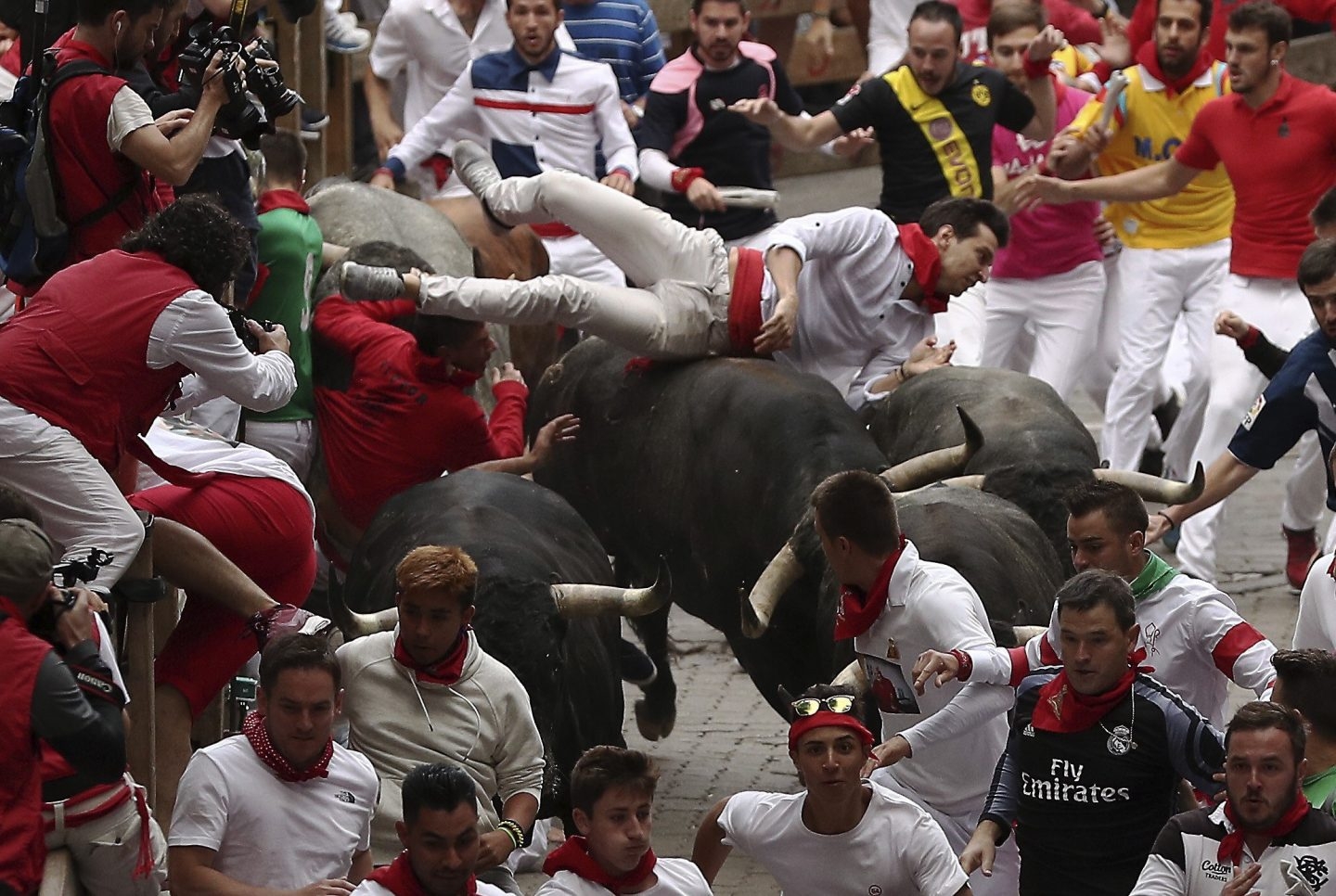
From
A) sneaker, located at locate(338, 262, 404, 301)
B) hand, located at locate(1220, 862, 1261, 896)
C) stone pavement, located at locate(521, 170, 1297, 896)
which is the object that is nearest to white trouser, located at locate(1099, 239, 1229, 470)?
stone pavement, located at locate(521, 170, 1297, 896)

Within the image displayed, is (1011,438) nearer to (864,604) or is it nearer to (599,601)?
(599,601)

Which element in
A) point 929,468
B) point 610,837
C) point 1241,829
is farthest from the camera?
point 929,468

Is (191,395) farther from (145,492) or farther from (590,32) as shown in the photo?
(590,32)

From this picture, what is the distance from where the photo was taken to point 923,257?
31.2 feet

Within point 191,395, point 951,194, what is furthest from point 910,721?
point 951,194

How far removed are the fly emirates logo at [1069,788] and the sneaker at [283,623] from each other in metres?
2.17

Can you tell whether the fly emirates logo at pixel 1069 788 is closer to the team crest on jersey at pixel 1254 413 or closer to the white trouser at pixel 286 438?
the team crest on jersey at pixel 1254 413

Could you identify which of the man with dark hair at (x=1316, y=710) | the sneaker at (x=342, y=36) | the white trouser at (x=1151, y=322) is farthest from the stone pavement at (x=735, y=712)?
the sneaker at (x=342, y=36)

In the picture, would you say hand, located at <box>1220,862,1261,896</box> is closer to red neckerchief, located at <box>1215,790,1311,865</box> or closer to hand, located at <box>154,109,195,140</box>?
red neckerchief, located at <box>1215,790,1311,865</box>

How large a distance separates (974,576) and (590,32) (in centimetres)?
575

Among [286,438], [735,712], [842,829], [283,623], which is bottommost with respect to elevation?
[735,712]

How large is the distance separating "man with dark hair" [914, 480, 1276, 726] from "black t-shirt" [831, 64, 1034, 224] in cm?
455

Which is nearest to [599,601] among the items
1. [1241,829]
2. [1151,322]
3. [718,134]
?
[1241,829]

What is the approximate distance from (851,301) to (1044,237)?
8.05 feet
